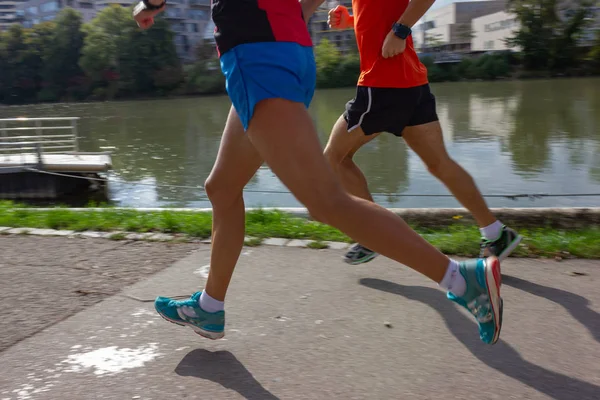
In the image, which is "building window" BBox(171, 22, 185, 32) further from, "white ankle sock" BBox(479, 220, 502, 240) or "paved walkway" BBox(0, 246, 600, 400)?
"paved walkway" BBox(0, 246, 600, 400)

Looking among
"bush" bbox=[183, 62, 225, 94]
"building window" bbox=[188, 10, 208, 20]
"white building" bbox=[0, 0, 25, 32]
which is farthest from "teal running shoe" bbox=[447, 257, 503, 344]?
"white building" bbox=[0, 0, 25, 32]

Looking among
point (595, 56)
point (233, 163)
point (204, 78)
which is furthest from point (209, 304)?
point (595, 56)

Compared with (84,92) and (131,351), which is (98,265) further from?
(84,92)

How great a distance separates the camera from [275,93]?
2072 mm

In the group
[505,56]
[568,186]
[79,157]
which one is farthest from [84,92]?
[568,186]

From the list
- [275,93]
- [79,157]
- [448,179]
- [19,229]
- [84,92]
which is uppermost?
[275,93]

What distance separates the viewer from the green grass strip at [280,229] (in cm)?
362

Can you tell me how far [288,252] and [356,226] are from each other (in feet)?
5.79

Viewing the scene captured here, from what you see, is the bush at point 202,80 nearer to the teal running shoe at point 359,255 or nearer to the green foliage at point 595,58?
the green foliage at point 595,58

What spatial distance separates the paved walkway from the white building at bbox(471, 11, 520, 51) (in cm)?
8394

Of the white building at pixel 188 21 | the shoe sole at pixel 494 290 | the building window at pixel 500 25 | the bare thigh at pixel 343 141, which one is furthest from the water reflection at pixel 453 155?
the white building at pixel 188 21

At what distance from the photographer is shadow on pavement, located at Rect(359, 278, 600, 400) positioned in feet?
6.66

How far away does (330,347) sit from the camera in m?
2.43

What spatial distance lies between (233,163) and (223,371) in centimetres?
79
